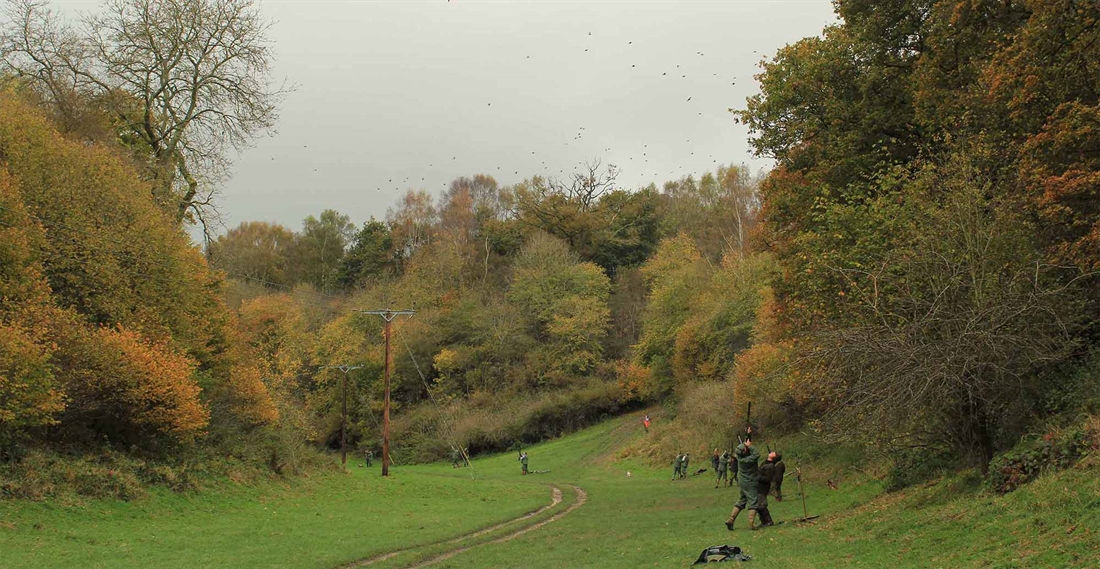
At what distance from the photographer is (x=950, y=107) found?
18.3 meters

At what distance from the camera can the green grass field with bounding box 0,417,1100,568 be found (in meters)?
9.95

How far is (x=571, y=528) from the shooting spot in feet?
65.3

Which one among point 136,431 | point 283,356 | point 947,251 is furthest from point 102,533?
point 283,356

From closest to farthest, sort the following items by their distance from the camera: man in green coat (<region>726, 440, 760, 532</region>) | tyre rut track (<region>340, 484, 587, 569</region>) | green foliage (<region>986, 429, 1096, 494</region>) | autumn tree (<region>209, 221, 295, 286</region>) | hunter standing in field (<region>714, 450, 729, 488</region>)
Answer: green foliage (<region>986, 429, 1096, 494</region>), man in green coat (<region>726, 440, 760, 532</region>), tyre rut track (<region>340, 484, 587, 569</region>), hunter standing in field (<region>714, 450, 729, 488</region>), autumn tree (<region>209, 221, 295, 286</region>)

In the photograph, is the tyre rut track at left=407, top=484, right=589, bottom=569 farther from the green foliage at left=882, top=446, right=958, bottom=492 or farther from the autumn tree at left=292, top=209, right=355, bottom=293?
the autumn tree at left=292, top=209, right=355, bottom=293

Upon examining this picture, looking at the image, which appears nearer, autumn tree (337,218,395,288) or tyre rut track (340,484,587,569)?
tyre rut track (340,484,587,569)

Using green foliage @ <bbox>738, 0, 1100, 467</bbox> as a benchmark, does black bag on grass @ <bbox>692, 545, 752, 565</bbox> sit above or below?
below

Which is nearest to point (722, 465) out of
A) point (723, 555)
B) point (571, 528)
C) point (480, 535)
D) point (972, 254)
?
point (571, 528)

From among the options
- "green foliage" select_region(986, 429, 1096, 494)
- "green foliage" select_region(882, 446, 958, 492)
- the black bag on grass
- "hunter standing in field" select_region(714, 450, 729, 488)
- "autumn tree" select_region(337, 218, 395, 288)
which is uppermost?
"autumn tree" select_region(337, 218, 395, 288)

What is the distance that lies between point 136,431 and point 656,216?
66.9 m

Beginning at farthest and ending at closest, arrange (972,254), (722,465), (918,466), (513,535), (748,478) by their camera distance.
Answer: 1. (722,465)
2. (513,535)
3. (918,466)
4. (748,478)
5. (972,254)

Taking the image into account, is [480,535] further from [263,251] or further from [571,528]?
[263,251]

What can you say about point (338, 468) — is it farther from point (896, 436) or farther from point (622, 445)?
point (896, 436)

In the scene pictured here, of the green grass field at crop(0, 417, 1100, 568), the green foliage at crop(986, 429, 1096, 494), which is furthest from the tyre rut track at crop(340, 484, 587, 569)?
the green foliage at crop(986, 429, 1096, 494)
